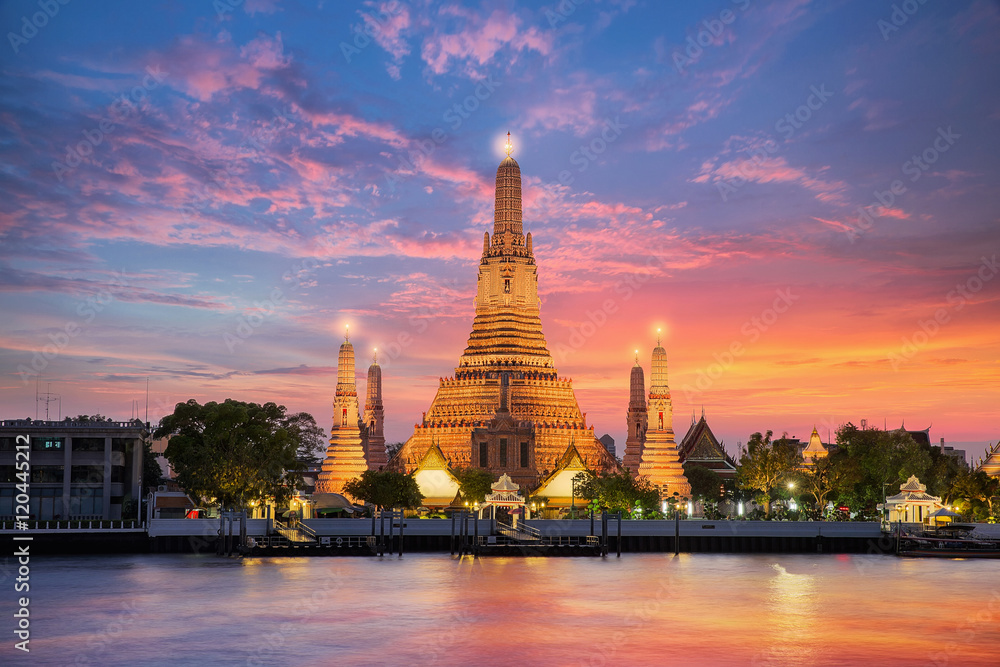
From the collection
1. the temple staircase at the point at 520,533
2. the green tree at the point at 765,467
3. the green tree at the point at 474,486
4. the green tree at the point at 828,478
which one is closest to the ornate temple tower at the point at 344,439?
the green tree at the point at 474,486

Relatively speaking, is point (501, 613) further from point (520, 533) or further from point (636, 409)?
point (636, 409)

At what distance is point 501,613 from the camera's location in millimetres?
51562

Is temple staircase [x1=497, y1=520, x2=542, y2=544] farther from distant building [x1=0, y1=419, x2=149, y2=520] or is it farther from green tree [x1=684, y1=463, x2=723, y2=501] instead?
green tree [x1=684, y1=463, x2=723, y2=501]

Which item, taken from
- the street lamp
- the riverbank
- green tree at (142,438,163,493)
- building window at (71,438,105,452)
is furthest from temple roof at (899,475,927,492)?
green tree at (142,438,163,493)

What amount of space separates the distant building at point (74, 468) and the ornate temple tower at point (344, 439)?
23705 mm

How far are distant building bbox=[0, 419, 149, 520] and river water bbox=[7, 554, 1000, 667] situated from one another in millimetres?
17710

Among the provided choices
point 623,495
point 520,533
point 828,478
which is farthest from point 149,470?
point 828,478

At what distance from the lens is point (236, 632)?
151ft

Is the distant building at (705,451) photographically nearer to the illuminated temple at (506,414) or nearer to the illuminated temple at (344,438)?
the illuminated temple at (506,414)

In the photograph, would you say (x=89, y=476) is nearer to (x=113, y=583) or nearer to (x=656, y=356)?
(x=113, y=583)

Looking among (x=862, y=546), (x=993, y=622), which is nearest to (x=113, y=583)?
(x=993, y=622)

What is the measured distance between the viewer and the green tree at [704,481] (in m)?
128

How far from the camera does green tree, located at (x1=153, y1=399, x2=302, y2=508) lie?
3216 inches

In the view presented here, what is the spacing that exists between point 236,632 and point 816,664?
2144 cm
